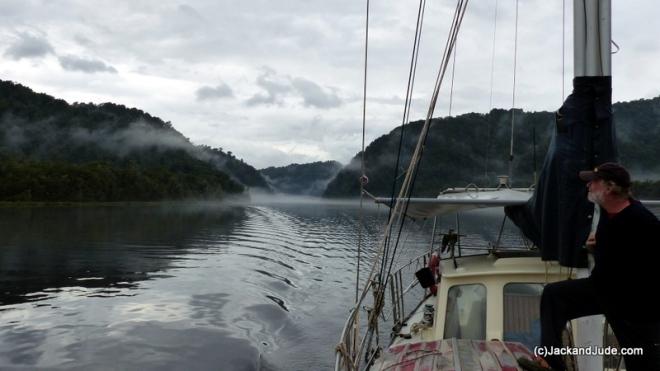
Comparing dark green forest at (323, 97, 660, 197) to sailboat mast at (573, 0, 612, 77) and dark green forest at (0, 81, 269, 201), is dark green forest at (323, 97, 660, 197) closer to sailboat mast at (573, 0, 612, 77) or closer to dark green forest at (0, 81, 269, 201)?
dark green forest at (0, 81, 269, 201)

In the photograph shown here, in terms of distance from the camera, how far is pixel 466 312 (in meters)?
6.72

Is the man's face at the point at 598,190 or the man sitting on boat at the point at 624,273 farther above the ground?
the man's face at the point at 598,190

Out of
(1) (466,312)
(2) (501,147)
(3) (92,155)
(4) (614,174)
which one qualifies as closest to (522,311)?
(1) (466,312)

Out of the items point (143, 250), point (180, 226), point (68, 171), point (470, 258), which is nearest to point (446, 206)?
point (470, 258)

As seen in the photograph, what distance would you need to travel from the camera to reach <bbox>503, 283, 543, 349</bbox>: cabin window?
6301 millimetres

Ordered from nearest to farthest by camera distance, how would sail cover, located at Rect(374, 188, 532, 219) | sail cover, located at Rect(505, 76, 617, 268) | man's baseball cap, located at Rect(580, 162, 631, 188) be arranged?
man's baseball cap, located at Rect(580, 162, 631, 188)
sail cover, located at Rect(505, 76, 617, 268)
sail cover, located at Rect(374, 188, 532, 219)

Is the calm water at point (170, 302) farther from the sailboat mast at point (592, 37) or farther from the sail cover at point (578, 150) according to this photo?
the sailboat mast at point (592, 37)

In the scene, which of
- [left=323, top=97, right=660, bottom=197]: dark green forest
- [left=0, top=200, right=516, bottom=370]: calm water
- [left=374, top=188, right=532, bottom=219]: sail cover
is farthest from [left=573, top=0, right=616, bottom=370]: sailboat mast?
[left=323, top=97, right=660, bottom=197]: dark green forest

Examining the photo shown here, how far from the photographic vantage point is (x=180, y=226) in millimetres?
46219

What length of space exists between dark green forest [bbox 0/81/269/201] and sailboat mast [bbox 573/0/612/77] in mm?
73811

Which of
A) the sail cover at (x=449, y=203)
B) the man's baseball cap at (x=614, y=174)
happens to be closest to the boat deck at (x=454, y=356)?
the man's baseball cap at (x=614, y=174)

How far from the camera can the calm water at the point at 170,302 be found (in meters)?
11.3

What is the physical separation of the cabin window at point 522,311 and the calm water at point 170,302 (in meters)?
4.95

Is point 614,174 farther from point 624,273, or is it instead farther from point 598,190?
point 624,273
